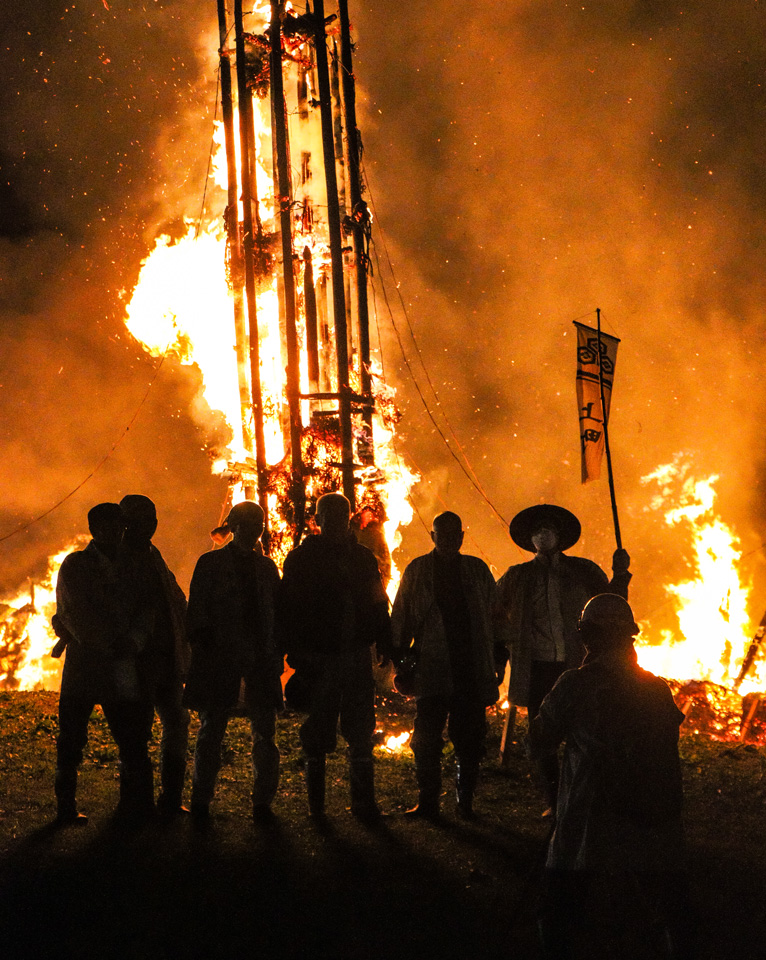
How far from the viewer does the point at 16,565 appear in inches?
1191

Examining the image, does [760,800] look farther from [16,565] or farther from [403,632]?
[16,565]

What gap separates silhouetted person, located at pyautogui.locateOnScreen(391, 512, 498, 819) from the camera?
5660 millimetres

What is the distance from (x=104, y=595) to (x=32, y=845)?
5.14 feet

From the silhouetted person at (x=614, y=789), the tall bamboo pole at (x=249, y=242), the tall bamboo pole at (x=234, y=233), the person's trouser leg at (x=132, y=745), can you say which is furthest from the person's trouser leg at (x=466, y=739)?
the tall bamboo pole at (x=234, y=233)

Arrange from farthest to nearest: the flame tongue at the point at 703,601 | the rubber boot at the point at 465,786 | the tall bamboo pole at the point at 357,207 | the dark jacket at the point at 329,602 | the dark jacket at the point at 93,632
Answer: the flame tongue at the point at 703,601, the tall bamboo pole at the point at 357,207, the rubber boot at the point at 465,786, the dark jacket at the point at 329,602, the dark jacket at the point at 93,632

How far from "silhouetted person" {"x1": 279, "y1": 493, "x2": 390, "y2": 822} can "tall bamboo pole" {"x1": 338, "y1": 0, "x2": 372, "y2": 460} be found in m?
9.18

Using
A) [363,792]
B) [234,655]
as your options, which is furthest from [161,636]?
[363,792]

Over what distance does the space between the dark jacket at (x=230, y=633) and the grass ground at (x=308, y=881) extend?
0.89 m

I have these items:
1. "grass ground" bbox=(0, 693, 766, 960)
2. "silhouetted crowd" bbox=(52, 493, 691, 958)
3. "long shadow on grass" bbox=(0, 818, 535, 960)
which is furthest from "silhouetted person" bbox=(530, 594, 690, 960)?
"silhouetted crowd" bbox=(52, 493, 691, 958)

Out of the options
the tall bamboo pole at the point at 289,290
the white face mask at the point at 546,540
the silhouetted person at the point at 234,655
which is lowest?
the silhouetted person at the point at 234,655

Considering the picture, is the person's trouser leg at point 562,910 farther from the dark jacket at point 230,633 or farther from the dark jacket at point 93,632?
the dark jacket at point 93,632

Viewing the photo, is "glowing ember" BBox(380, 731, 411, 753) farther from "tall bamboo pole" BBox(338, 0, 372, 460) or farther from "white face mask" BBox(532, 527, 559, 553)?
"tall bamboo pole" BBox(338, 0, 372, 460)

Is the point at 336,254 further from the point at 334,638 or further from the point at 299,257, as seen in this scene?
the point at 334,638

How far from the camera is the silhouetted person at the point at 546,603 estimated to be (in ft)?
19.1
